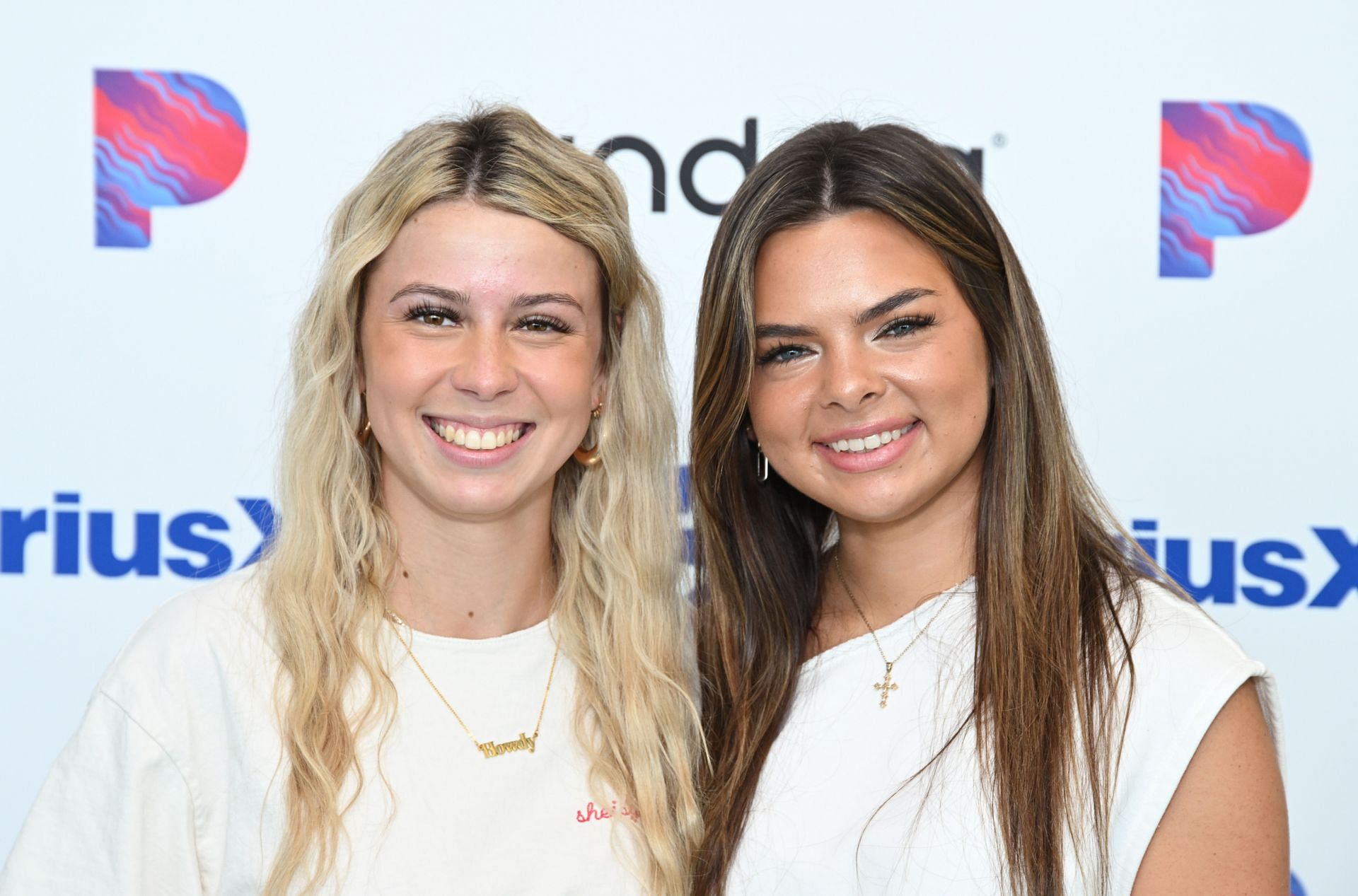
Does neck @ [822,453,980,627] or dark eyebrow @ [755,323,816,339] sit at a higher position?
dark eyebrow @ [755,323,816,339]

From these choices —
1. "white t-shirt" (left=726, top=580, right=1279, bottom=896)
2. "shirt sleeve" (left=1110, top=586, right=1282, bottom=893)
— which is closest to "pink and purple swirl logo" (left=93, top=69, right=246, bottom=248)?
"white t-shirt" (left=726, top=580, right=1279, bottom=896)

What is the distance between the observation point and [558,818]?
1.75m

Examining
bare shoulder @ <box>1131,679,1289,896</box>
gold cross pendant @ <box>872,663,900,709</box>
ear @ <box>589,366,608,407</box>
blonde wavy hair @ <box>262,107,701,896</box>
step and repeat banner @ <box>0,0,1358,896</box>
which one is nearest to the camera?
bare shoulder @ <box>1131,679,1289,896</box>

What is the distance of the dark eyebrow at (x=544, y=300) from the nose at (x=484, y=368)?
53 mm

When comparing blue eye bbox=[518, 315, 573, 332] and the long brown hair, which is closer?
the long brown hair

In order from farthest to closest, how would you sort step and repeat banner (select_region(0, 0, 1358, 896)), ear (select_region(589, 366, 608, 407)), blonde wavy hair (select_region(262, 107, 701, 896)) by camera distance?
1. step and repeat banner (select_region(0, 0, 1358, 896))
2. ear (select_region(589, 366, 608, 407))
3. blonde wavy hair (select_region(262, 107, 701, 896))

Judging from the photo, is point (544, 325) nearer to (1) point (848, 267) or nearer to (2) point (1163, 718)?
(1) point (848, 267)

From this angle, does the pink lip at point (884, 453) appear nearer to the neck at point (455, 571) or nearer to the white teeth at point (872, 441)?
the white teeth at point (872, 441)

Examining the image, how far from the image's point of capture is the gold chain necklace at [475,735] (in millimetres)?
1767

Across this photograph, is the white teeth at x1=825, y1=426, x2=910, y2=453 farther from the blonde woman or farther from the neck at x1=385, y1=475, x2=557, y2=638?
the neck at x1=385, y1=475, x2=557, y2=638

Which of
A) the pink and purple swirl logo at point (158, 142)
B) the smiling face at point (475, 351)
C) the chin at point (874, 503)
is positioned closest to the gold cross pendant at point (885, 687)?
the chin at point (874, 503)

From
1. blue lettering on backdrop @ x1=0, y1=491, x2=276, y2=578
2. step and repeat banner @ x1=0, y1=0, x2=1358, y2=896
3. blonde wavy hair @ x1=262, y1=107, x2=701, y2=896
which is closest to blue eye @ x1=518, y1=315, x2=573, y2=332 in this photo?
blonde wavy hair @ x1=262, y1=107, x2=701, y2=896

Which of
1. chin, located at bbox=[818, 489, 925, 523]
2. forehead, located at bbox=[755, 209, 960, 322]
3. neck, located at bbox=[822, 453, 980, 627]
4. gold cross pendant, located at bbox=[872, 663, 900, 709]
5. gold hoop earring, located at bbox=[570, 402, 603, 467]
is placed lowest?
gold cross pendant, located at bbox=[872, 663, 900, 709]

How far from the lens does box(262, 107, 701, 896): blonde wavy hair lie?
1700 mm
